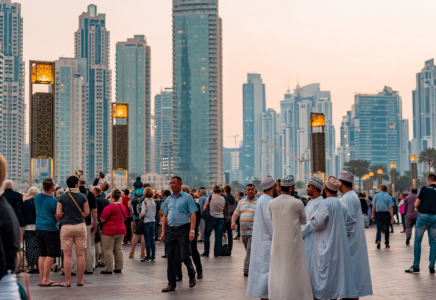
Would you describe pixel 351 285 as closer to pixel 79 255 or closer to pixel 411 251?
pixel 79 255

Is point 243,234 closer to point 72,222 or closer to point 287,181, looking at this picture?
point 72,222

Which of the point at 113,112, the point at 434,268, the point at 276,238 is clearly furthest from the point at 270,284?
the point at 113,112

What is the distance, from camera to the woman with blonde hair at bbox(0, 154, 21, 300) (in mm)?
3896

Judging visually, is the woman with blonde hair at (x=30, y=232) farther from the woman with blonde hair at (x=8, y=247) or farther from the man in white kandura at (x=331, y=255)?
the woman with blonde hair at (x=8, y=247)

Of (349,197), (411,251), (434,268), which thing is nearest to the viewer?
(349,197)

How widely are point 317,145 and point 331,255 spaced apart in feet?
67.4

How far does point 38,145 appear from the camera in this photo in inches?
673

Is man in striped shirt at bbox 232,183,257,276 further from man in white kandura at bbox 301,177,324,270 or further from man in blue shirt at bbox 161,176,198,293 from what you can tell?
man in white kandura at bbox 301,177,324,270

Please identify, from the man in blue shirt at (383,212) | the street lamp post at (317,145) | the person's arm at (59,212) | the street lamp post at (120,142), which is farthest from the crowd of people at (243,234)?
the street lamp post at (317,145)

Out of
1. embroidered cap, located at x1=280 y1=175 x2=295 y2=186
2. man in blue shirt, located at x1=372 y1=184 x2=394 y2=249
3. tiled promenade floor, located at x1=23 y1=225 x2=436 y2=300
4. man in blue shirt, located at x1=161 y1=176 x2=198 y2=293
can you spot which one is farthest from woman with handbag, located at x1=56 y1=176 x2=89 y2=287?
man in blue shirt, located at x1=372 y1=184 x2=394 y2=249

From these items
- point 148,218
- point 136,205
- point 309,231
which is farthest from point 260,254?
point 136,205

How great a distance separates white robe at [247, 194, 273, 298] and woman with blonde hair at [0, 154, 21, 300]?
487 cm

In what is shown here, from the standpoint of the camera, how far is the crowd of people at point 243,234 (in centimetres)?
771

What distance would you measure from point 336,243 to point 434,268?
5756 mm
